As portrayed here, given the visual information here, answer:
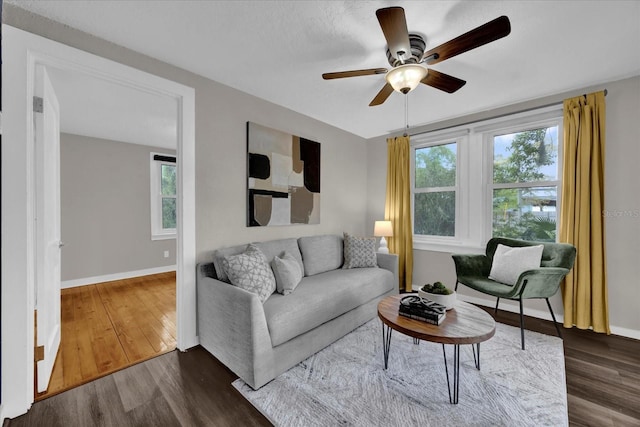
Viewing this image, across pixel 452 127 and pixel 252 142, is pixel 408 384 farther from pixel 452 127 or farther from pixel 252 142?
pixel 452 127

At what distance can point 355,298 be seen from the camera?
251cm

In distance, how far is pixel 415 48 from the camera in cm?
188

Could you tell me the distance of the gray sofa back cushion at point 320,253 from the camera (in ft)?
9.61

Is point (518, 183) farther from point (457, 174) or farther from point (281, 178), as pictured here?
point (281, 178)

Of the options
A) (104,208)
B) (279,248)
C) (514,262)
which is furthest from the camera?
(104,208)

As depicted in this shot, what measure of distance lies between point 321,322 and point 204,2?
234cm

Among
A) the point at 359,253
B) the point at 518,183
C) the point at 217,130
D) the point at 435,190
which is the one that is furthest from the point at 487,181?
the point at 217,130

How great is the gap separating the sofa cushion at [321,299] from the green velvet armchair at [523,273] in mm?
860

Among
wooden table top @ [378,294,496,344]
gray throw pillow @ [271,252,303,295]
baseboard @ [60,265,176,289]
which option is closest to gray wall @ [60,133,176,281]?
baseboard @ [60,265,176,289]

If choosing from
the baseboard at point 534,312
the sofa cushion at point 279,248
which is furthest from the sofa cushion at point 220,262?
the baseboard at point 534,312

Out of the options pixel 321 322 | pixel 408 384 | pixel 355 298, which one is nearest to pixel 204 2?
pixel 321 322

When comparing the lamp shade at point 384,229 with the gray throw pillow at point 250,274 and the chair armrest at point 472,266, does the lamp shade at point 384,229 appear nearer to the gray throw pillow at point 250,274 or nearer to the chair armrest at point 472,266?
the chair armrest at point 472,266

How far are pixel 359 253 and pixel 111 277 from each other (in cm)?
409

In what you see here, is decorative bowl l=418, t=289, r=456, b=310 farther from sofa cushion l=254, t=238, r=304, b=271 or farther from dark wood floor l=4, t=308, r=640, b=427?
sofa cushion l=254, t=238, r=304, b=271
